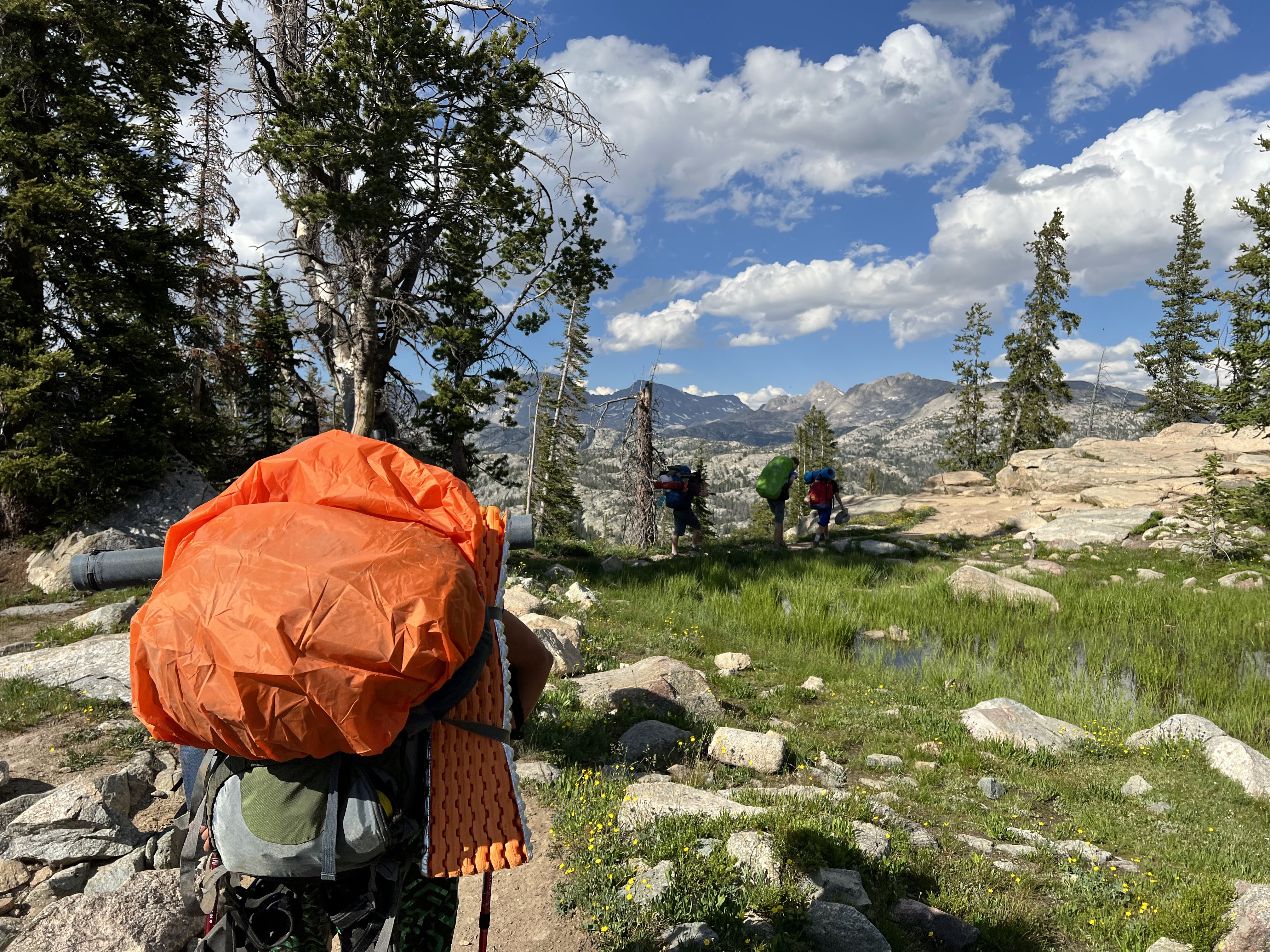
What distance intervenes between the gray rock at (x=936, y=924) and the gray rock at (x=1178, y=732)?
4447 mm

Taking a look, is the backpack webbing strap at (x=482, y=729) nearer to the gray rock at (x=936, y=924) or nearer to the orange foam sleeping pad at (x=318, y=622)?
the orange foam sleeping pad at (x=318, y=622)

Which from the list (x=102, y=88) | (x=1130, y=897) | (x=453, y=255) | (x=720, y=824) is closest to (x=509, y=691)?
(x=720, y=824)

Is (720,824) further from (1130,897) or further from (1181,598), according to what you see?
(1181,598)

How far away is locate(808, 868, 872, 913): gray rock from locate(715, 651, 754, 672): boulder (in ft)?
15.9

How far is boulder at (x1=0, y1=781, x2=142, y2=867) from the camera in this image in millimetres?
3959

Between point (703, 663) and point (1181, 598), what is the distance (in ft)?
32.8

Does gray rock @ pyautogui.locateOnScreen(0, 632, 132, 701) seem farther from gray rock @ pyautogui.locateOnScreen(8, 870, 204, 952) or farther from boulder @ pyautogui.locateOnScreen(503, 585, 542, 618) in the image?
boulder @ pyautogui.locateOnScreen(503, 585, 542, 618)

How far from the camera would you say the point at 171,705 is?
1.49 meters

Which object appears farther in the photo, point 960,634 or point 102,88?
point 102,88

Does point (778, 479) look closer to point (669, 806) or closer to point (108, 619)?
point (669, 806)

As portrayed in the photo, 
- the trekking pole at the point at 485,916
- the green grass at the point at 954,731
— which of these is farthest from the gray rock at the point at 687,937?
the trekking pole at the point at 485,916

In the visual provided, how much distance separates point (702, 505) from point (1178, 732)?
70.5ft

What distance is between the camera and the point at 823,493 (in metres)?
18.1

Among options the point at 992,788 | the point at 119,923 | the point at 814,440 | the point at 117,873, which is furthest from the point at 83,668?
the point at 814,440
